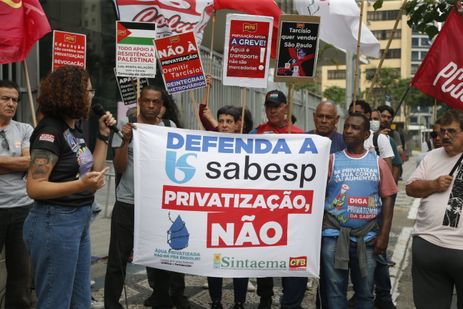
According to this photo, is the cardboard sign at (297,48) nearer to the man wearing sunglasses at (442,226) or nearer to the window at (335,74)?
the man wearing sunglasses at (442,226)

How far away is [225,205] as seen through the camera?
442 centimetres

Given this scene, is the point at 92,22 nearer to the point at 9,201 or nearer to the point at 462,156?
the point at 9,201

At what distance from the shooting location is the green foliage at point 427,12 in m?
5.54

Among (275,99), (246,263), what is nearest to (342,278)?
(246,263)

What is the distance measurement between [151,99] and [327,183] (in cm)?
159

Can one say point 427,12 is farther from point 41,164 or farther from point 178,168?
point 41,164

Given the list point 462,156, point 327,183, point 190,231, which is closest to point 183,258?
point 190,231

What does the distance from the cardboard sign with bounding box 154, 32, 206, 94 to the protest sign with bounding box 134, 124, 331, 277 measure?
1.10 metres

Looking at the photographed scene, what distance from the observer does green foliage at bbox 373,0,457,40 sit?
5535 millimetres

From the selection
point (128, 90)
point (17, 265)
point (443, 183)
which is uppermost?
point (128, 90)

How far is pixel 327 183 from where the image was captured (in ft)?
14.8

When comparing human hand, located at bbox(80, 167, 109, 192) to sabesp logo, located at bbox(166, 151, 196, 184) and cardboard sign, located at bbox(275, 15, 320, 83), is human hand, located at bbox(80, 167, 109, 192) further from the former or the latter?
cardboard sign, located at bbox(275, 15, 320, 83)

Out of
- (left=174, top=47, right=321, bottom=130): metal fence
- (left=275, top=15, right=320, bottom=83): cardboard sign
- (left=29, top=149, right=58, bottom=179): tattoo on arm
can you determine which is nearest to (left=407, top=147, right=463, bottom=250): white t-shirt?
(left=275, top=15, right=320, bottom=83): cardboard sign

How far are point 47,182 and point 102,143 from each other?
1.89 ft
